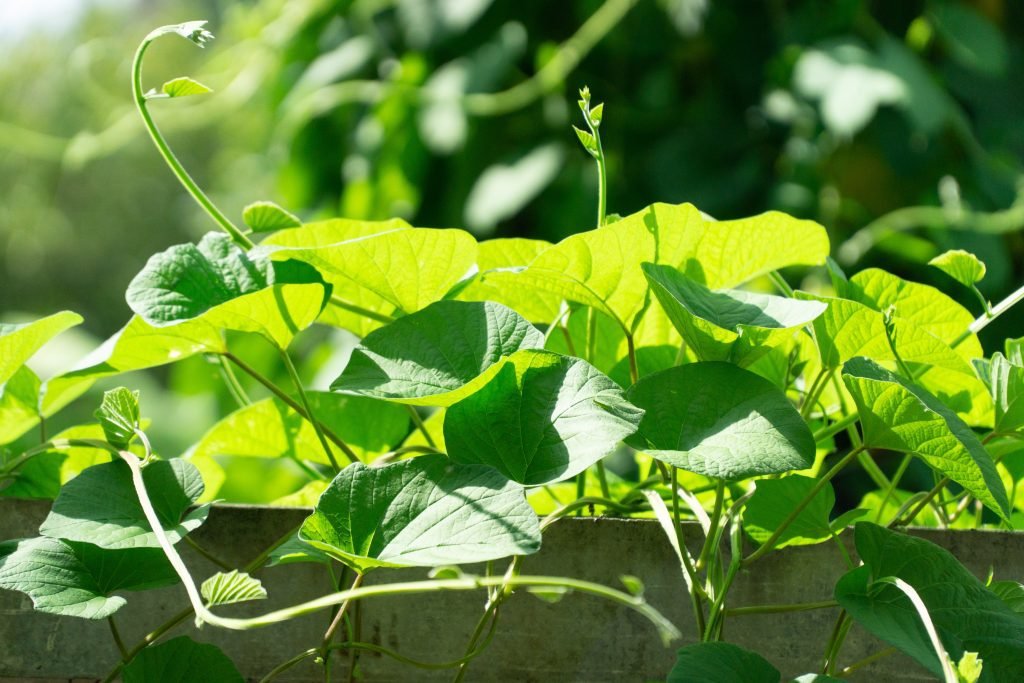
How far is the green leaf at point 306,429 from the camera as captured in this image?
0.30m

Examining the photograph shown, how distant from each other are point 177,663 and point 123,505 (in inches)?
1.6

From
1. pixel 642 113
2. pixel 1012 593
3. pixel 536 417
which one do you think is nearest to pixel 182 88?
pixel 536 417

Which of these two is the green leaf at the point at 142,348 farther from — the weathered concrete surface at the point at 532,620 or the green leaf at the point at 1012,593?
the green leaf at the point at 1012,593

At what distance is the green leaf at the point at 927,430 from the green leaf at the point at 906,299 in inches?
2.1

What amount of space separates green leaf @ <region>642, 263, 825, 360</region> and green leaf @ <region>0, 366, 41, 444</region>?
18 cm

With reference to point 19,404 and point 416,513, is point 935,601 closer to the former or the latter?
point 416,513

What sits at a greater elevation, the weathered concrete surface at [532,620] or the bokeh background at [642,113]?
the weathered concrete surface at [532,620]

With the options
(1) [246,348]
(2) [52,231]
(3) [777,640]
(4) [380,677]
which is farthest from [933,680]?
(2) [52,231]

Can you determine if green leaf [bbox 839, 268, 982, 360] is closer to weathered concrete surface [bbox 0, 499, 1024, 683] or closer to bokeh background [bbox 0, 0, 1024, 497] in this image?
weathered concrete surface [bbox 0, 499, 1024, 683]

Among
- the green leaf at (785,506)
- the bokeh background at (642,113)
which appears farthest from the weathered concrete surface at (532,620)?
the bokeh background at (642,113)

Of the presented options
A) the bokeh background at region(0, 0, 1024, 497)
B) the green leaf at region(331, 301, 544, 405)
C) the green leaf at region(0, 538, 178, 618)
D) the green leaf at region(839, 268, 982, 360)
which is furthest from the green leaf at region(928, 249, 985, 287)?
the bokeh background at region(0, 0, 1024, 497)

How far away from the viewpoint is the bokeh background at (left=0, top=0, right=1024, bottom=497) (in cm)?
105

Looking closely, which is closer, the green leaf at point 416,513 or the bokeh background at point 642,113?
the green leaf at point 416,513

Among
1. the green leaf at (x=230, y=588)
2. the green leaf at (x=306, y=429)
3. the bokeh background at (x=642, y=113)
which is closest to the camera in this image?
the green leaf at (x=230, y=588)
